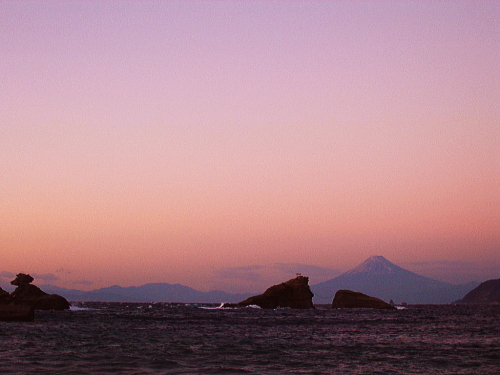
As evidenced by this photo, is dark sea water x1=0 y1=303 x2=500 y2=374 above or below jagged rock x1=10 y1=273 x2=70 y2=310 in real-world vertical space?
below

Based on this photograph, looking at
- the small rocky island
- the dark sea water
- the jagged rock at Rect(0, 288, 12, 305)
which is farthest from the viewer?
the small rocky island

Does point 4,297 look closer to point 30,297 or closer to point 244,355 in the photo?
point 30,297

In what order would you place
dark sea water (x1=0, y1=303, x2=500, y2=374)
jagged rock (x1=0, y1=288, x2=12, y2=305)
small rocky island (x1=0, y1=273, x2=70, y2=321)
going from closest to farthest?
1. dark sea water (x1=0, y1=303, x2=500, y2=374)
2. jagged rock (x1=0, y1=288, x2=12, y2=305)
3. small rocky island (x1=0, y1=273, x2=70, y2=321)

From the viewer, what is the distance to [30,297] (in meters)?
165

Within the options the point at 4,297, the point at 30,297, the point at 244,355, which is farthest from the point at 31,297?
the point at 244,355

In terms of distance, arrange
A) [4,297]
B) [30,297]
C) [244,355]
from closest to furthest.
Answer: [244,355]
[4,297]
[30,297]

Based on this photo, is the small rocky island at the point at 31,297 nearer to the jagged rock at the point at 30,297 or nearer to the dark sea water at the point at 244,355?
the jagged rock at the point at 30,297

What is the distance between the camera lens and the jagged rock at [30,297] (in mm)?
163750

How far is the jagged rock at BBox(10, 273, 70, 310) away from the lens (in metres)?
164

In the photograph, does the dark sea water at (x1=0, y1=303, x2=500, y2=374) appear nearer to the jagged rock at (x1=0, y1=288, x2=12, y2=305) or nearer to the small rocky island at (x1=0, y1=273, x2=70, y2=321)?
the jagged rock at (x1=0, y1=288, x2=12, y2=305)

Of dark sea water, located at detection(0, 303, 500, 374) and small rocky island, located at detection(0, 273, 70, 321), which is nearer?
dark sea water, located at detection(0, 303, 500, 374)

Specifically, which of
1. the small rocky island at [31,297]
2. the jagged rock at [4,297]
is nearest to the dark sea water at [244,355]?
the jagged rock at [4,297]

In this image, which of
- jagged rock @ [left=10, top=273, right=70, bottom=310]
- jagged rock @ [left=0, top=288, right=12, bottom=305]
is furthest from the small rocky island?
jagged rock @ [left=0, top=288, right=12, bottom=305]

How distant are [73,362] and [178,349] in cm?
1095
